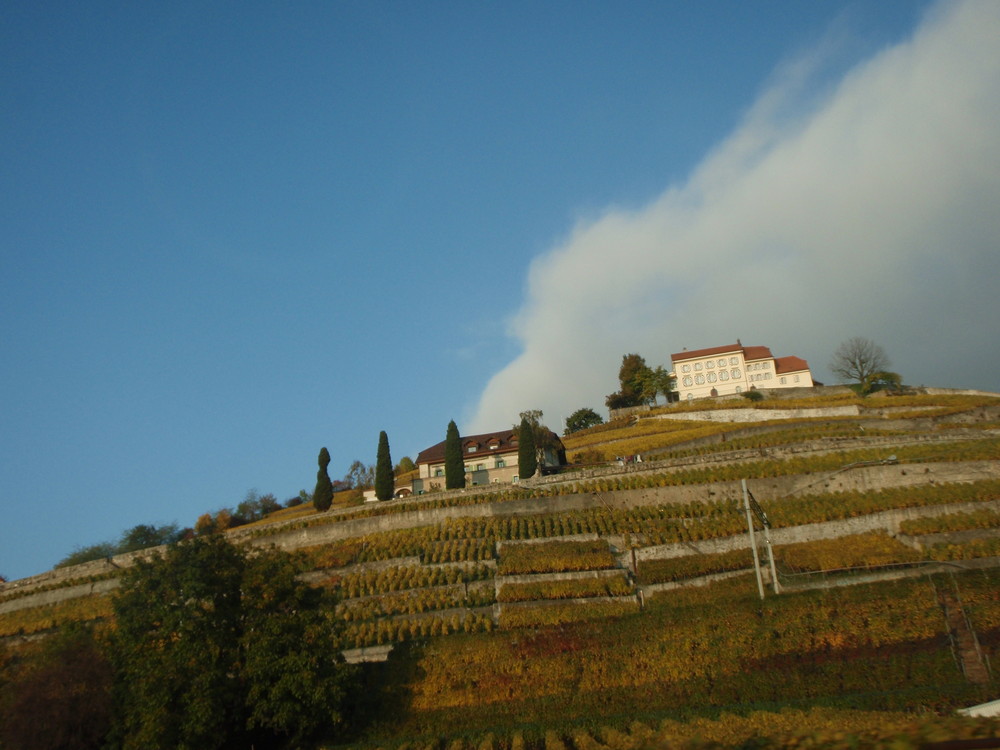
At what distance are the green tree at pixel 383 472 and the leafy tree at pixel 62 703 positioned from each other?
3266 cm

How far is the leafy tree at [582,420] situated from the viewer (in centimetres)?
10450

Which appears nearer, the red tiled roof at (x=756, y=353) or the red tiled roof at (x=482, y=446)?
the red tiled roof at (x=482, y=446)

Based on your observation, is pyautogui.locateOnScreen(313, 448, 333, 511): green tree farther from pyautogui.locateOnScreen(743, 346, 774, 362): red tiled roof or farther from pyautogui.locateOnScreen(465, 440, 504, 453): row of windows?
pyautogui.locateOnScreen(743, 346, 774, 362): red tiled roof

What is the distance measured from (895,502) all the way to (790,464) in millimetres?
8370

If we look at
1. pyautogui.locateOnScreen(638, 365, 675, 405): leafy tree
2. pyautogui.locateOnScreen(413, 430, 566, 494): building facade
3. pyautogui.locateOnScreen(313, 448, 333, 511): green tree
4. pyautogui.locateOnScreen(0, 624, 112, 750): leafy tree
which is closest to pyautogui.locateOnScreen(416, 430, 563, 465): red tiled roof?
pyautogui.locateOnScreen(413, 430, 566, 494): building facade

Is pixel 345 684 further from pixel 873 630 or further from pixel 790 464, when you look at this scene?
pixel 790 464

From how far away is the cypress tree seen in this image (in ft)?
183

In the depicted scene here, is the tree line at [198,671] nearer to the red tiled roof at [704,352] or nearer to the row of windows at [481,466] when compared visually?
the row of windows at [481,466]

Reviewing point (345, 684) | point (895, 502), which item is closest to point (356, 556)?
point (345, 684)

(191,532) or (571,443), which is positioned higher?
(571,443)

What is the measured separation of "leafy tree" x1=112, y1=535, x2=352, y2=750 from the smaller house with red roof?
78090 mm

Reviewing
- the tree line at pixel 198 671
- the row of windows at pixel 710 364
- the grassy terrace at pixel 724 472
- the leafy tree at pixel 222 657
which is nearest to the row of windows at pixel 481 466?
the grassy terrace at pixel 724 472

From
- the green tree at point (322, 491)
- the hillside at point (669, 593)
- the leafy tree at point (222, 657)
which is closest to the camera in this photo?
the hillside at point (669, 593)

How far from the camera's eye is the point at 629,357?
106562 mm
